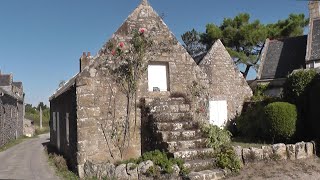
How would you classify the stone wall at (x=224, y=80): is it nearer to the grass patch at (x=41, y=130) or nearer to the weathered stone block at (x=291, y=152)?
the weathered stone block at (x=291, y=152)

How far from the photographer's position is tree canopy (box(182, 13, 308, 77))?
31375 millimetres

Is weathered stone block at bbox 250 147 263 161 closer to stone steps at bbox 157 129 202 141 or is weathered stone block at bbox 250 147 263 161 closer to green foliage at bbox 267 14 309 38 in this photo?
stone steps at bbox 157 129 202 141

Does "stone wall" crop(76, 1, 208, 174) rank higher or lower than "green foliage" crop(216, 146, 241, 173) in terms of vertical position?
higher

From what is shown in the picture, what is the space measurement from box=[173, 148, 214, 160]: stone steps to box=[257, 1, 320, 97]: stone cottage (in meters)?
13.7

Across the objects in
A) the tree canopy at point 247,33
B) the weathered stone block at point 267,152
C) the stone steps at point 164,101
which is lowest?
the weathered stone block at point 267,152

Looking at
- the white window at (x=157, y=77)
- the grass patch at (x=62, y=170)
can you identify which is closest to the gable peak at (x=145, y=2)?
the white window at (x=157, y=77)

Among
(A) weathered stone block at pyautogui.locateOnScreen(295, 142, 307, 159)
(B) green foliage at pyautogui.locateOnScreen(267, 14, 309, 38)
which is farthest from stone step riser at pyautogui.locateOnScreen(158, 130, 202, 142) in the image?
(B) green foliage at pyautogui.locateOnScreen(267, 14, 309, 38)

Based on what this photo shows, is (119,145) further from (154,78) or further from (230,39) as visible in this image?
(230,39)

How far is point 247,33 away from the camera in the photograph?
31.5m

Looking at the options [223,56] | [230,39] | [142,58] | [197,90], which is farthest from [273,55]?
[142,58]

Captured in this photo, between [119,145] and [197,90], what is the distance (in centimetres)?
357

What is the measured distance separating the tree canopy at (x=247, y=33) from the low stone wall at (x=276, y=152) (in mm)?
21375

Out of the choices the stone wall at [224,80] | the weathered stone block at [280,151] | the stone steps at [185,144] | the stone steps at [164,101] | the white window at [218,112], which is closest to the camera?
the stone steps at [185,144]

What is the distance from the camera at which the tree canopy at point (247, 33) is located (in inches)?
1235
